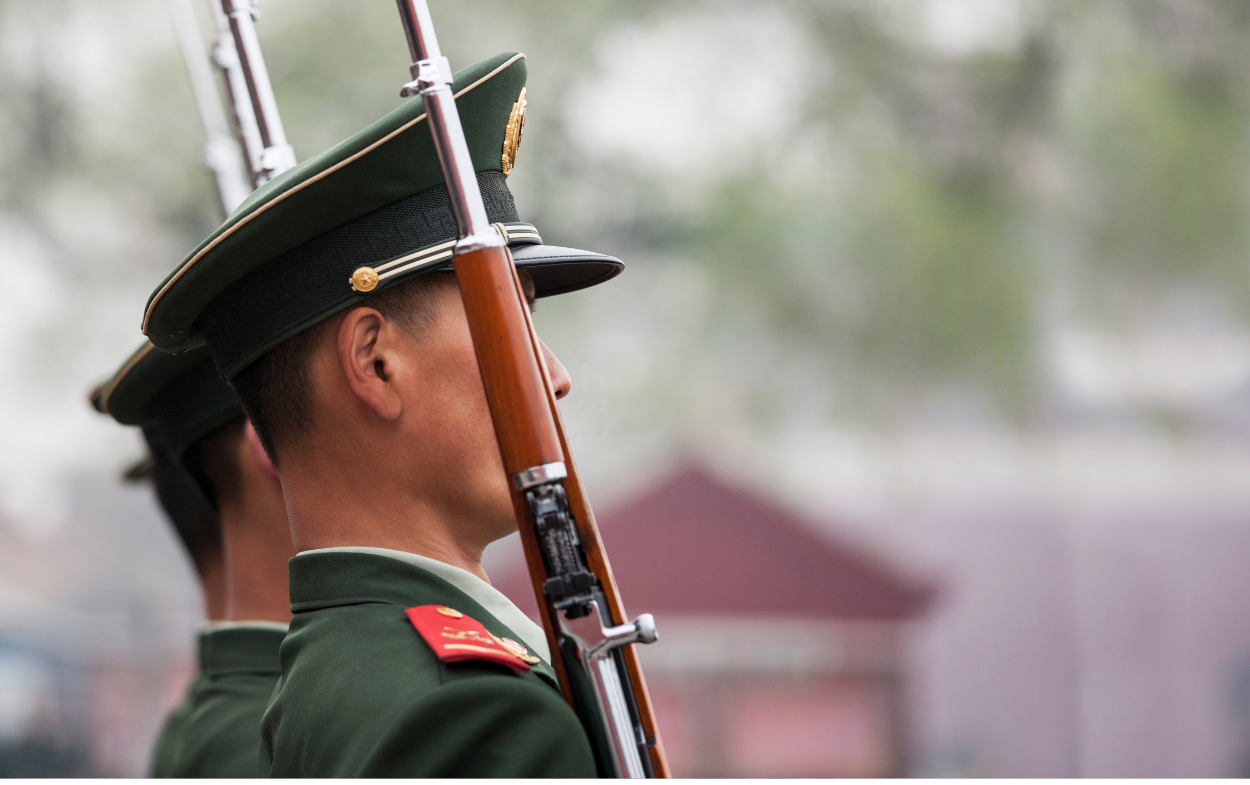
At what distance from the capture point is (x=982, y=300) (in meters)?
6.86

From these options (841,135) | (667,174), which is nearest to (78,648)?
(667,174)

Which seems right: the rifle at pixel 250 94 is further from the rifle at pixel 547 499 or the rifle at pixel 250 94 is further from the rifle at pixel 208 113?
the rifle at pixel 547 499

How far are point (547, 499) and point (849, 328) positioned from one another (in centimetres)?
607

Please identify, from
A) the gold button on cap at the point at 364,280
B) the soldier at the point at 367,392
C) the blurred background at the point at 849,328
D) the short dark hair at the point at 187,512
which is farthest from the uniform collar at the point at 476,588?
the blurred background at the point at 849,328

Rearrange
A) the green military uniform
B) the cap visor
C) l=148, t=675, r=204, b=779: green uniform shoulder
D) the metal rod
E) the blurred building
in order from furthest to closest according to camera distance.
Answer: the blurred building → l=148, t=675, r=204, b=779: green uniform shoulder → the cap visor → the metal rod → the green military uniform

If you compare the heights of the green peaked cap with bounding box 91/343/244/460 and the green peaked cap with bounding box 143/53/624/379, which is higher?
the green peaked cap with bounding box 91/343/244/460

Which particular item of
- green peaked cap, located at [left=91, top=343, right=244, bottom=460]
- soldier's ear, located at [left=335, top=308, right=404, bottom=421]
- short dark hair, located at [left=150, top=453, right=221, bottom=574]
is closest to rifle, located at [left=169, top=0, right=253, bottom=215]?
short dark hair, located at [left=150, top=453, right=221, bottom=574]

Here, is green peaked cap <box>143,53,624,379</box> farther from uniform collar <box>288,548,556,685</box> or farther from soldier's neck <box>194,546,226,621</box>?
soldier's neck <box>194,546,226,621</box>

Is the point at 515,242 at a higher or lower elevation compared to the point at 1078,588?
higher

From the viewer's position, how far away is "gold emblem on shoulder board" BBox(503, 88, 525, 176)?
1213 millimetres

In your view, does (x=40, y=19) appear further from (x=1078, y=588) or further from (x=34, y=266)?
(x=1078, y=588)

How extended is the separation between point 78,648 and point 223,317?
6.99m

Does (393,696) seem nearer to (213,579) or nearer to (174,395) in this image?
(174,395)

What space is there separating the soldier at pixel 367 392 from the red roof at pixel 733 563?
5.30 m
